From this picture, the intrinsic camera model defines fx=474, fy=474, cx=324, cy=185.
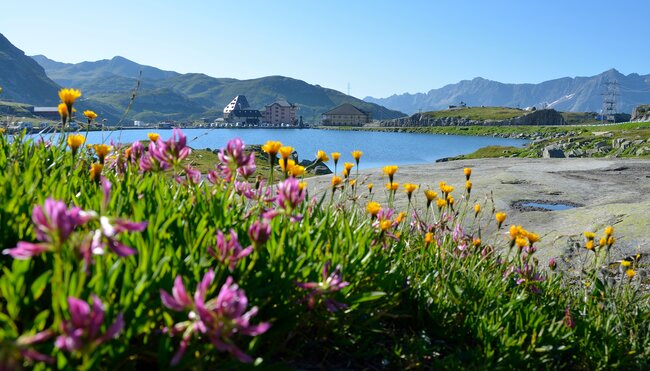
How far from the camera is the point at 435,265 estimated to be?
12.9 ft

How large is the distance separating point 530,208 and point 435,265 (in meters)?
3.93

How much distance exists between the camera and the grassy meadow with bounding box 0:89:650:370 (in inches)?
60.2

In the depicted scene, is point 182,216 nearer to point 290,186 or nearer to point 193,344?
point 290,186

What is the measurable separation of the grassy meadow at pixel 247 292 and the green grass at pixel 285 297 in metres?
0.01

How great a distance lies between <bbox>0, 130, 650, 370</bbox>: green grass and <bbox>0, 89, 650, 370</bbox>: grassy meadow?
11 millimetres

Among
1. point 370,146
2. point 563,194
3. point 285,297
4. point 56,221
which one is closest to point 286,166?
point 285,297

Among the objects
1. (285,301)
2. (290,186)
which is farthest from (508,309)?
(290,186)

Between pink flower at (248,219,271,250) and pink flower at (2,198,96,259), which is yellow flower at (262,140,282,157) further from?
pink flower at (2,198,96,259)

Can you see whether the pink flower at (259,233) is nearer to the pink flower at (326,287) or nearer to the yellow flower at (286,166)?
the pink flower at (326,287)

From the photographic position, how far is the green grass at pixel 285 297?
5.97 feet

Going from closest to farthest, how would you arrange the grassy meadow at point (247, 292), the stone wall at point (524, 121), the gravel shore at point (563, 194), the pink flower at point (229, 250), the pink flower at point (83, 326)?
1. the pink flower at point (83, 326)
2. the grassy meadow at point (247, 292)
3. the pink flower at point (229, 250)
4. the gravel shore at point (563, 194)
5. the stone wall at point (524, 121)

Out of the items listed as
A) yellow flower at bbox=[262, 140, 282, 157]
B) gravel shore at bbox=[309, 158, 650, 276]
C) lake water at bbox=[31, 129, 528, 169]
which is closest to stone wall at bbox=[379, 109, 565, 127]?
lake water at bbox=[31, 129, 528, 169]

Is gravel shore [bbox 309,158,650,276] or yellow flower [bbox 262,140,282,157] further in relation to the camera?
gravel shore [bbox 309,158,650,276]

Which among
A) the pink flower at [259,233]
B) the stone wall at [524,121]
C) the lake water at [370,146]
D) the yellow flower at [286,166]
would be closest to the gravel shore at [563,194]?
the yellow flower at [286,166]
